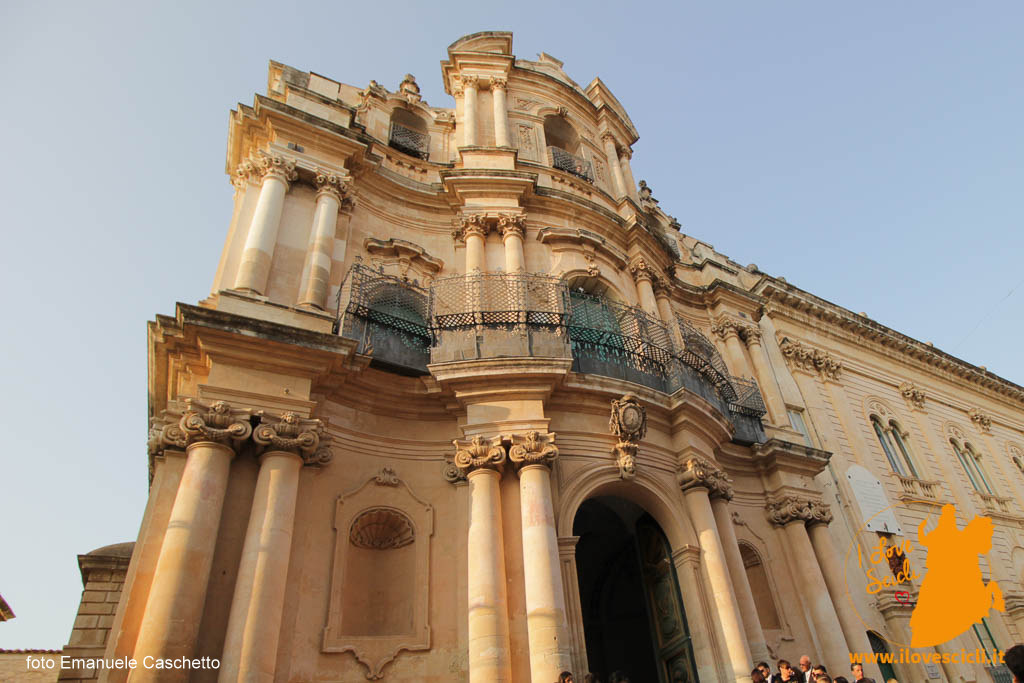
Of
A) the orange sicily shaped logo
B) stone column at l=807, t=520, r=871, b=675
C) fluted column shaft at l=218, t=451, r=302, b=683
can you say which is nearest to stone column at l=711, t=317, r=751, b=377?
stone column at l=807, t=520, r=871, b=675

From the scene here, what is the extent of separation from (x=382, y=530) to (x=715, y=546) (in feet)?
16.8

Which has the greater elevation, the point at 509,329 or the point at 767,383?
the point at 767,383

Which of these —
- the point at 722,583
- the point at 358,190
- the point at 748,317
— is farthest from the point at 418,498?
the point at 748,317

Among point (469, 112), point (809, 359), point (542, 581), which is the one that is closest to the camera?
point (542, 581)

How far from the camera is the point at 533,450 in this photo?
8.88m

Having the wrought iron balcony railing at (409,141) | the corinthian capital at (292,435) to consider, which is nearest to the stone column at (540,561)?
the corinthian capital at (292,435)

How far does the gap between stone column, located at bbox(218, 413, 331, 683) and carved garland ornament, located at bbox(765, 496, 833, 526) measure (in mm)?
9352

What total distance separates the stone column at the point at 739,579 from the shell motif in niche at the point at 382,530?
516 centimetres

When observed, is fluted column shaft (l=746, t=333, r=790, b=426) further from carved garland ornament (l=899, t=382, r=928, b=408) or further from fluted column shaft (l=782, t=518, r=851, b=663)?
carved garland ornament (l=899, t=382, r=928, b=408)

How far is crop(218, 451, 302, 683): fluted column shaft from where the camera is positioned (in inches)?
271

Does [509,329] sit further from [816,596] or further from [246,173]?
[816,596]

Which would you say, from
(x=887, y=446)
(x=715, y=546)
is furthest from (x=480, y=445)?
(x=887, y=446)

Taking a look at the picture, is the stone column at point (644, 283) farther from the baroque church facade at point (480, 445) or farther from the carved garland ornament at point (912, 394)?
the carved garland ornament at point (912, 394)

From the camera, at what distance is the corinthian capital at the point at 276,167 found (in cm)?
1187
